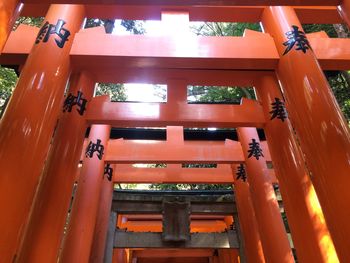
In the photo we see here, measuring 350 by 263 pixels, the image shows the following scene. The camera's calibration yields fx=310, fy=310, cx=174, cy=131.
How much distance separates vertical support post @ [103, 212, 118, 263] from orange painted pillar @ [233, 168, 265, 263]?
2874 mm

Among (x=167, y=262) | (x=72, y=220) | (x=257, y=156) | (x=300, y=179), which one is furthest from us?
(x=167, y=262)

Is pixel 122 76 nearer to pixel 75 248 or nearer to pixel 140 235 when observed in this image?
pixel 75 248

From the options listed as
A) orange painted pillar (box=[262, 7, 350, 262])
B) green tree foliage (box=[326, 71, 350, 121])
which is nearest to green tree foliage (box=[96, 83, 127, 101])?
green tree foliage (box=[326, 71, 350, 121])

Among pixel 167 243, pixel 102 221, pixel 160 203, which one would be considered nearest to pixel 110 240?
pixel 102 221

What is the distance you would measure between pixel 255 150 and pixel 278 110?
172cm

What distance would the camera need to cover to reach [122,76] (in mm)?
4637

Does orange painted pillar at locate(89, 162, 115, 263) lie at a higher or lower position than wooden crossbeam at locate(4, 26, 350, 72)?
lower

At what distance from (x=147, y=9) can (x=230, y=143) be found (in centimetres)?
333

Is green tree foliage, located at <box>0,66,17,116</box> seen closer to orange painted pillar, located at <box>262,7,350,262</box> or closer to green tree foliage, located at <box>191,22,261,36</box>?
green tree foliage, located at <box>191,22,261,36</box>

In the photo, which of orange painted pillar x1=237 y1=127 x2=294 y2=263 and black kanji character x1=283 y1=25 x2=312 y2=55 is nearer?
black kanji character x1=283 y1=25 x2=312 y2=55

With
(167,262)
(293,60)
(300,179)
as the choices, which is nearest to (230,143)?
(300,179)

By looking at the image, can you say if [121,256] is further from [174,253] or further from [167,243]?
[174,253]

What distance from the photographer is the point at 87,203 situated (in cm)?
519

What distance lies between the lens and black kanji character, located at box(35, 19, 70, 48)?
3592 millimetres
